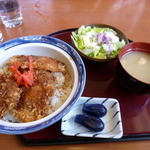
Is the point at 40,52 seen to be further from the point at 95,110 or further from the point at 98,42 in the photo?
the point at 95,110

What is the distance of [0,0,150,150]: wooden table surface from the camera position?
172 centimetres

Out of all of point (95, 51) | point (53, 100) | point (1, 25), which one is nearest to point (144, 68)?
point (95, 51)

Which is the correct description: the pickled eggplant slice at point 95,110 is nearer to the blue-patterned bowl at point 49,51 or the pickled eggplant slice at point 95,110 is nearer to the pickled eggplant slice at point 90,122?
the pickled eggplant slice at point 90,122

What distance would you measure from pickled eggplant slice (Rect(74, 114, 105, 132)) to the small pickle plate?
3 cm

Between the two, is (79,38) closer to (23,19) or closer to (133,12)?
(23,19)

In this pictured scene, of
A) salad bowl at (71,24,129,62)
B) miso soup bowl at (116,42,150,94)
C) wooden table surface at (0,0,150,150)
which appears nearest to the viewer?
miso soup bowl at (116,42,150,94)

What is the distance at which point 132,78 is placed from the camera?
1.01m

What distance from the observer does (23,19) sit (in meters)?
1.86

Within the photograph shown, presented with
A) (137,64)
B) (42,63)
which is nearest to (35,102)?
(42,63)

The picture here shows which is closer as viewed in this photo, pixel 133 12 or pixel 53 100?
pixel 53 100

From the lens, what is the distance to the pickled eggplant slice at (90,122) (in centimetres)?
92

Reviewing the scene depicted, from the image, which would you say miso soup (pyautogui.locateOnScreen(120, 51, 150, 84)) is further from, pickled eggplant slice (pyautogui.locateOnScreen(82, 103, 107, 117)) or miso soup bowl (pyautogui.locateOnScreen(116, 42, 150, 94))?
pickled eggplant slice (pyautogui.locateOnScreen(82, 103, 107, 117))

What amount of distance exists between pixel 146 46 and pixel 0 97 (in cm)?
112

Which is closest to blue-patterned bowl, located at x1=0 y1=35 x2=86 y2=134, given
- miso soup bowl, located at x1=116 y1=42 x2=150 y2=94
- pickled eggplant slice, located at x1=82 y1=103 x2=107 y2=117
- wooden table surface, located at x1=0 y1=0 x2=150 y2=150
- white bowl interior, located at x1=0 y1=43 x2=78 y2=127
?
white bowl interior, located at x1=0 y1=43 x2=78 y2=127
